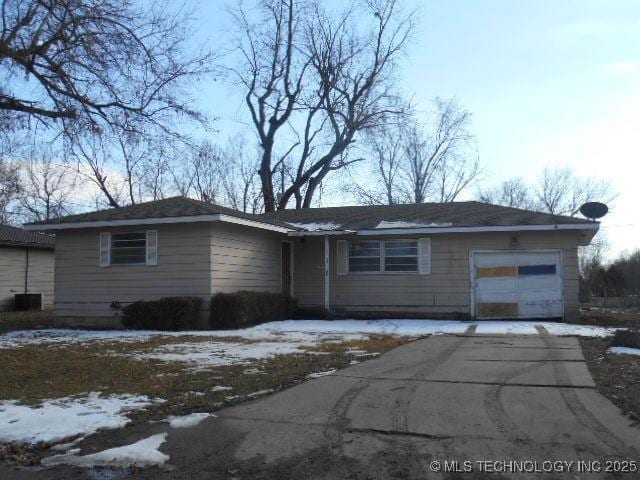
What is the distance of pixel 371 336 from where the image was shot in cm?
1362

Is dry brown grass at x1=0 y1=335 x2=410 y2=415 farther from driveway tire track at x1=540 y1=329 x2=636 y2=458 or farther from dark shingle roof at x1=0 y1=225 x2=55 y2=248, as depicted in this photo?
dark shingle roof at x1=0 y1=225 x2=55 y2=248

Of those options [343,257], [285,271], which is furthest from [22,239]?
[343,257]

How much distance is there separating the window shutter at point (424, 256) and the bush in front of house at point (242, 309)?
446 centimetres

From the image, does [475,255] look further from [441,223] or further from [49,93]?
[49,93]

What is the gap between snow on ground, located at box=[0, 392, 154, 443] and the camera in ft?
18.0

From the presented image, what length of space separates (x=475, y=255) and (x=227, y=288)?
7332 millimetres

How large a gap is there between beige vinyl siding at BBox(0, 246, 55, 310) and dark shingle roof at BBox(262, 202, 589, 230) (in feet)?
36.7

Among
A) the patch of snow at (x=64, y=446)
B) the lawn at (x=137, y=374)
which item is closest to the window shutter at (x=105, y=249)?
the lawn at (x=137, y=374)

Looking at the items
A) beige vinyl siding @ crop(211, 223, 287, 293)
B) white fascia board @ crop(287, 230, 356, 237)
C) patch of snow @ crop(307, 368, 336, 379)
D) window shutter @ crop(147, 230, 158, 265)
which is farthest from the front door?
patch of snow @ crop(307, 368, 336, 379)

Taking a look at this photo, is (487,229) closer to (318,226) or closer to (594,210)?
(594,210)

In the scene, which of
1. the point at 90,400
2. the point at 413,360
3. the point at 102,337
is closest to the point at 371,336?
the point at 413,360

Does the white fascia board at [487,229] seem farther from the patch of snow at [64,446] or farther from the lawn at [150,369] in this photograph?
the patch of snow at [64,446]

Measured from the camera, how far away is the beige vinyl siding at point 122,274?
15938mm

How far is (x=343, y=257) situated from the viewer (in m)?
19.2
